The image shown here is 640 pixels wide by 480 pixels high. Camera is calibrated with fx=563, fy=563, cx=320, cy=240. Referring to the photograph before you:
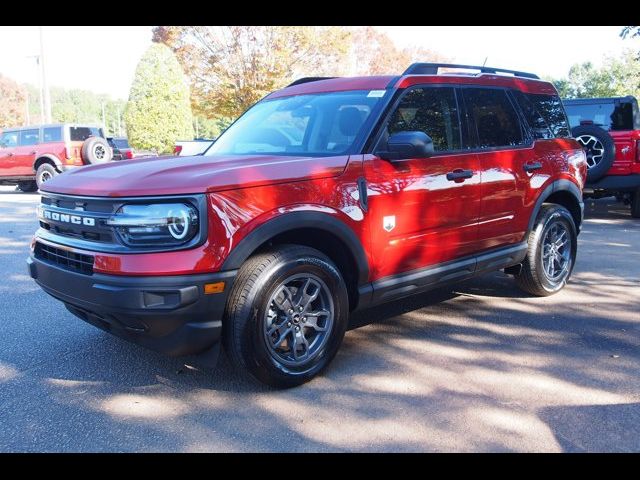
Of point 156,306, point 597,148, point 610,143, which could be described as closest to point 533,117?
point 156,306

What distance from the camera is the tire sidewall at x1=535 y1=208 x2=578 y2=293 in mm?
5082

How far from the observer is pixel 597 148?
891 cm

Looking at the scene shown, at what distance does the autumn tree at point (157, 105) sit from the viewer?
2350 cm

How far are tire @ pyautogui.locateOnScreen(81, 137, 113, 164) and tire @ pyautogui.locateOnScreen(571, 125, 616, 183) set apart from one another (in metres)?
12.6

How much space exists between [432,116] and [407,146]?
2.48ft

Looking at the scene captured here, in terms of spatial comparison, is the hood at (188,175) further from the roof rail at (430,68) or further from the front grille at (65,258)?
the roof rail at (430,68)

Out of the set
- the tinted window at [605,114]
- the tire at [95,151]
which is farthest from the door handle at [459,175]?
the tire at [95,151]

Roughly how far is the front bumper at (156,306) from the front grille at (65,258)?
0.05 metres

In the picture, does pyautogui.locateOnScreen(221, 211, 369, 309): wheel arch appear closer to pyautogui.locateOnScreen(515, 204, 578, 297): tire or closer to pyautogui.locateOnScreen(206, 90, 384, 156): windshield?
pyautogui.locateOnScreen(206, 90, 384, 156): windshield

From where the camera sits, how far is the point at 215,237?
9.70 feet
